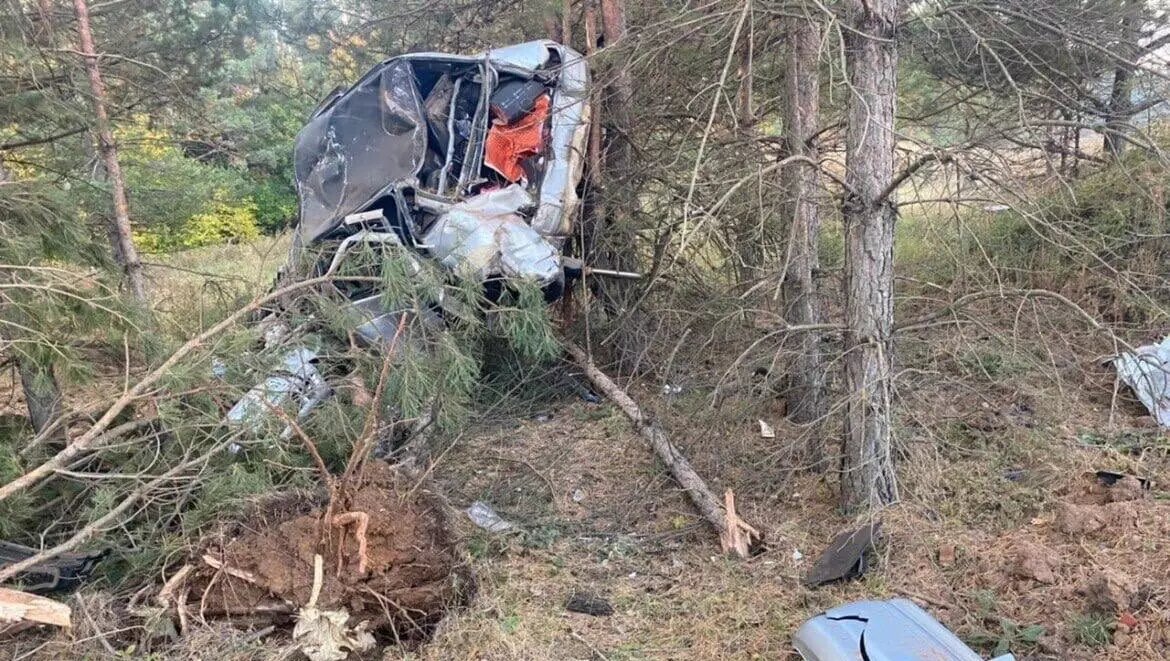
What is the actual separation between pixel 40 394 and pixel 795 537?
4.82 m

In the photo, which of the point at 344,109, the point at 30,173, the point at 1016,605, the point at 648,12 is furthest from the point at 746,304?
the point at 30,173

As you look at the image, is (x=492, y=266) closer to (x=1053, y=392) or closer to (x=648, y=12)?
(x=648, y=12)

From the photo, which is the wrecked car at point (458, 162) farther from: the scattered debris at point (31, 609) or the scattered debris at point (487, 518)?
the scattered debris at point (31, 609)

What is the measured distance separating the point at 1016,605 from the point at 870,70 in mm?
2641

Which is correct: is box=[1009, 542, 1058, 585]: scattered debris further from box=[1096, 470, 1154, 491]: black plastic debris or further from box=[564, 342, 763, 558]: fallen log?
box=[564, 342, 763, 558]: fallen log

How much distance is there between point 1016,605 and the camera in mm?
3129

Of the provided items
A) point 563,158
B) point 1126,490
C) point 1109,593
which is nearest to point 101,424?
point 563,158

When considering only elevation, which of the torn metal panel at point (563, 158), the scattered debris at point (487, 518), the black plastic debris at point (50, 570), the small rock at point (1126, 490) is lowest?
the scattered debris at point (487, 518)

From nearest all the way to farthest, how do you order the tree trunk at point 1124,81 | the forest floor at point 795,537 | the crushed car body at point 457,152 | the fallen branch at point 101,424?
the forest floor at point 795,537
the fallen branch at point 101,424
the tree trunk at point 1124,81
the crushed car body at point 457,152

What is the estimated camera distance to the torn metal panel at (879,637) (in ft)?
7.84

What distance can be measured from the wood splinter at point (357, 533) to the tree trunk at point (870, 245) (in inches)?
101

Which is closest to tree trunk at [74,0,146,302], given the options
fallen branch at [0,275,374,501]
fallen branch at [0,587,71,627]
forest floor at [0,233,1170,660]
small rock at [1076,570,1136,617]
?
forest floor at [0,233,1170,660]

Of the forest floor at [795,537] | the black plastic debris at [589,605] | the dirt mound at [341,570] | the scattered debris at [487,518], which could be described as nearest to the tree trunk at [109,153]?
the forest floor at [795,537]

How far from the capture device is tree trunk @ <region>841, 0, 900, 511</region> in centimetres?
368
